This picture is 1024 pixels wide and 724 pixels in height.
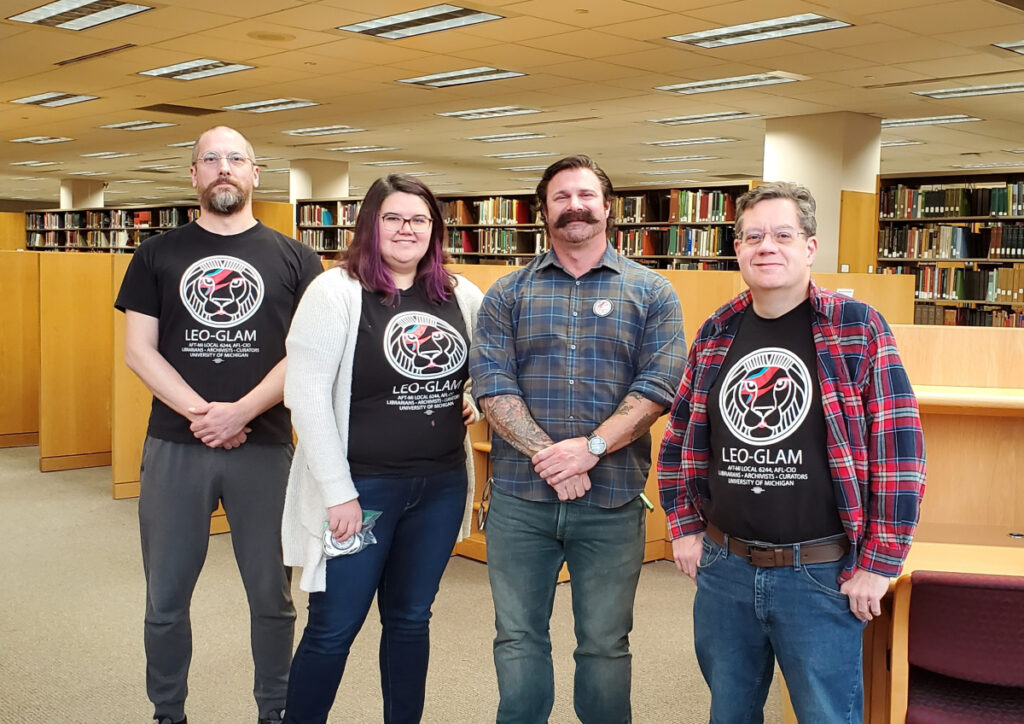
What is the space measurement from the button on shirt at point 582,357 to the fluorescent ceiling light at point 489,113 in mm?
8297

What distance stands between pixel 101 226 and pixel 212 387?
16062 mm

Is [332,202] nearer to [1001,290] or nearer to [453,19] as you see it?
[453,19]

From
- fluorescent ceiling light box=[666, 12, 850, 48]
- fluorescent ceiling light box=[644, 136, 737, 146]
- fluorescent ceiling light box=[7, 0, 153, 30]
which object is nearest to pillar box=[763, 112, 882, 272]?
fluorescent ceiling light box=[644, 136, 737, 146]

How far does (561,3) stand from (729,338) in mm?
4768

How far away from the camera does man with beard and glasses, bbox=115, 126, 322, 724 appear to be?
2.46 m

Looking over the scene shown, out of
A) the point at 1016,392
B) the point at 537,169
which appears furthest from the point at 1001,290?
the point at 537,169

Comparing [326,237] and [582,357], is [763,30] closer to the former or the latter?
[582,357]

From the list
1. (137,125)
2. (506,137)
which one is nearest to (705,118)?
(506,137)

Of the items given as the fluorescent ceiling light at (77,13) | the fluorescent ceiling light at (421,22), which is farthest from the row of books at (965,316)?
the fluorescent ceiling light at (77,13)

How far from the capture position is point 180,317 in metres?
2.47

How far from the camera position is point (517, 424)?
86.3 inches

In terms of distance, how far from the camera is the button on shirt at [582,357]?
2203 millimetres

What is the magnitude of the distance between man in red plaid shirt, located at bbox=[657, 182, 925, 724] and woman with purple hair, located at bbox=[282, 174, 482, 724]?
653mm

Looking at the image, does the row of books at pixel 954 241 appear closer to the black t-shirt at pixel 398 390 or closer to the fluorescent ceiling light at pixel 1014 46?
the fluorescent ceiling light at pixel 1014 46
